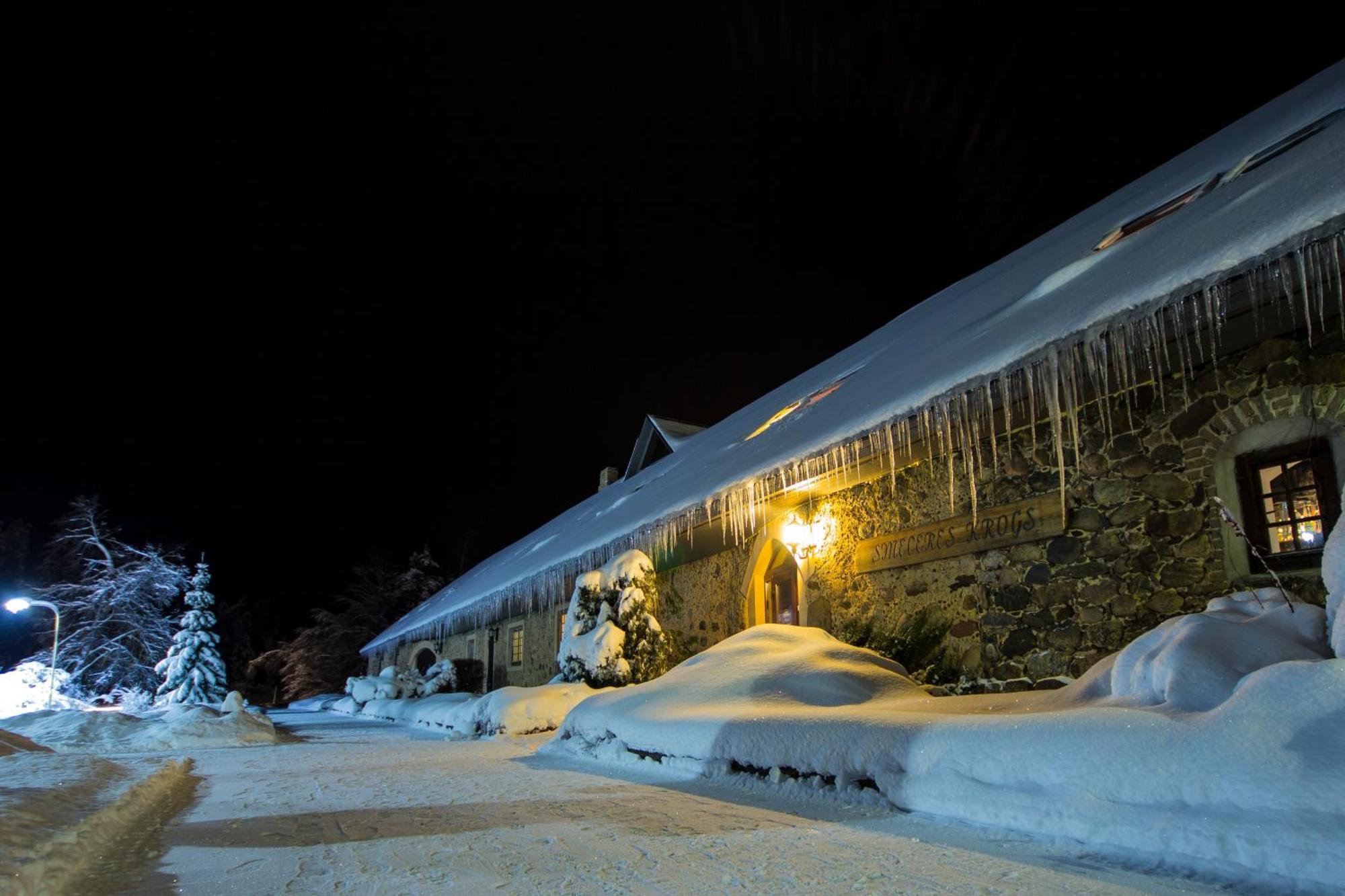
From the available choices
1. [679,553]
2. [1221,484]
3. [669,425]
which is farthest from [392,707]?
[1221,484]

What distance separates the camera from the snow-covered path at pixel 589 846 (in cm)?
290

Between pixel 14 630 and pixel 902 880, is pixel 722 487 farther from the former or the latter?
pixel 14 630

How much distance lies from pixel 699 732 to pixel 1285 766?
3.55 m

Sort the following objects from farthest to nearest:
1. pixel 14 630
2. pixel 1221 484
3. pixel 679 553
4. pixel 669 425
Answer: pixel 14 630, pixel 669 425, pixel 679 553, pixel 1221 484

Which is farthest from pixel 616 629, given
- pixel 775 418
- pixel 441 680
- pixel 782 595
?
pixel 441 680

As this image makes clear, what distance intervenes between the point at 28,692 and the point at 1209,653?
25.8 m

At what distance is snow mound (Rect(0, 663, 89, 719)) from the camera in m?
19.6

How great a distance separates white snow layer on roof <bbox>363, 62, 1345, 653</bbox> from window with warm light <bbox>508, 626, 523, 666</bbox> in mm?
5601

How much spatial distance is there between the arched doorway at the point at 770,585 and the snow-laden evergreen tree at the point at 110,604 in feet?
75.8

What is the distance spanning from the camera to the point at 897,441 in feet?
19.9

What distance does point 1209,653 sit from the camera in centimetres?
341

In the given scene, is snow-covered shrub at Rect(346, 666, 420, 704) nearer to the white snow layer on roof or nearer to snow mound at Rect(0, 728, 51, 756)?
the white snow layer on roof

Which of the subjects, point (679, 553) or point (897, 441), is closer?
point (897, 441)

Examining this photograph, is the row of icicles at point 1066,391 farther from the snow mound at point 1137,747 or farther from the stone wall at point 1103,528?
the snow mound at point 1137,747
